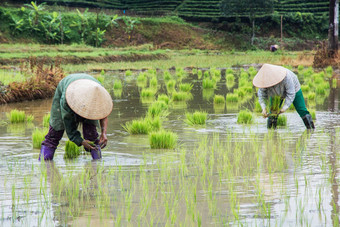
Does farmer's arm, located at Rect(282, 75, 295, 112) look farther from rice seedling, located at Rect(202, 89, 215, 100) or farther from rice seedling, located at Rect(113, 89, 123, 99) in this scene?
rice seedling, located at Rect(113, 89, 123, 99)

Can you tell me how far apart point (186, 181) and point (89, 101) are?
920mm

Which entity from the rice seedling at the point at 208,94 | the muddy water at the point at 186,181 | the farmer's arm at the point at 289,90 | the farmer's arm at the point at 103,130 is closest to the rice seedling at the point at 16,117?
the muddy water at the point at 186,181

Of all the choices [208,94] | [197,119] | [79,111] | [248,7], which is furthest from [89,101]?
[248,7]

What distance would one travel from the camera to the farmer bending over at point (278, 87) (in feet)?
18.1

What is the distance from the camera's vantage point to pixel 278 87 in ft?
18.9

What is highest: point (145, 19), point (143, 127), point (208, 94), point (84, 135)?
point (145, 19)

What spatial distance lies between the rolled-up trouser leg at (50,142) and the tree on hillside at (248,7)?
30.0m

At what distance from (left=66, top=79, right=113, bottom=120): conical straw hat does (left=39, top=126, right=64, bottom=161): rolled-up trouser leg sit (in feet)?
1.88

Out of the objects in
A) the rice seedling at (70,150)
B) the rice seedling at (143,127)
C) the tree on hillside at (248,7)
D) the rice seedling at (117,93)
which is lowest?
the rice seedling at (117,93)

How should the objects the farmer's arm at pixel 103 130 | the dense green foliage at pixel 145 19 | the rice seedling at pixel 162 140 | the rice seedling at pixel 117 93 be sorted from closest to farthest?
the farmer's arm at pixel 103 130 < the rice seedling at pixel 162 140 < the rice seedling at pixel 117 93 < the dense green foliage at pixel 145 19

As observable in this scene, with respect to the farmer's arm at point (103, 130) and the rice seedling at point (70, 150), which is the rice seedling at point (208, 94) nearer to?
the rice seedling at point (70, 150)

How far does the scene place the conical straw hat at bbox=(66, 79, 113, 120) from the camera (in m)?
3.78

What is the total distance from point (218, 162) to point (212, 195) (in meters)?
1.01

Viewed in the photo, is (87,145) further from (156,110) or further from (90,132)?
(156,110)
